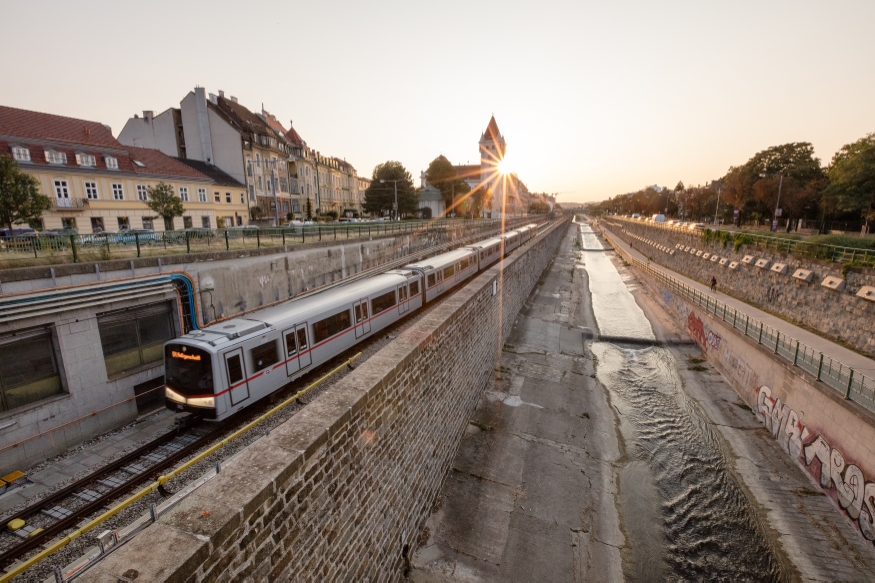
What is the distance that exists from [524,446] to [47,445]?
12620mm

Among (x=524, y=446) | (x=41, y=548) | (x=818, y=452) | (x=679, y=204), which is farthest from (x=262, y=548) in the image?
(x=679, y=204)

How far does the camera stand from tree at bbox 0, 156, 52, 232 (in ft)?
47.4

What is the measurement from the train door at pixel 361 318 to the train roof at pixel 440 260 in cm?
562

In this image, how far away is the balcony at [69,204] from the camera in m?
25.4

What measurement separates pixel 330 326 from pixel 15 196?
44.5ft

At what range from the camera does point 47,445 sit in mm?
9961

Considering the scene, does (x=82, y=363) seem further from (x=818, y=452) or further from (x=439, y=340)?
(x=818, y=452)

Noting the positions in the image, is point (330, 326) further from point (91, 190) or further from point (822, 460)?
point (91, 190)

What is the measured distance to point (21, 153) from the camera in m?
24.5

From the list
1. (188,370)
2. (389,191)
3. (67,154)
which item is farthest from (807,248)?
(389,191)

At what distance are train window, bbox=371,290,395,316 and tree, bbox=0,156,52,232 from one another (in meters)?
14.0

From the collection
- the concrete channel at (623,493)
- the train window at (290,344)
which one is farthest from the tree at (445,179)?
the train window at (290,344)

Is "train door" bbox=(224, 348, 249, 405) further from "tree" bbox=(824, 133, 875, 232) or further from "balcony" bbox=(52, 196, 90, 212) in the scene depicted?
"tree" bbox=(824, 133, 875, 232)

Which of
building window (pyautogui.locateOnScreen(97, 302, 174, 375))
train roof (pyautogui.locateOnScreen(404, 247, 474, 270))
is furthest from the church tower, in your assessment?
building window (pyautogui.locateOnScreen(97, 302, 174, 375))
